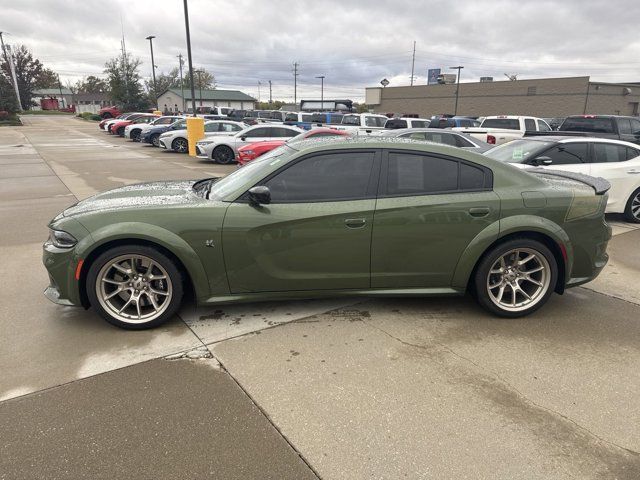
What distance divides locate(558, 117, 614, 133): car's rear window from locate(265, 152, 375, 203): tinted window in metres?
12.6

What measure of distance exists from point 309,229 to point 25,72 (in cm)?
10579

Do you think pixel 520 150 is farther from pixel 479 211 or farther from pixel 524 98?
pixel 524 98

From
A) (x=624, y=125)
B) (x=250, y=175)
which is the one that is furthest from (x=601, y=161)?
(x=624, y=125)

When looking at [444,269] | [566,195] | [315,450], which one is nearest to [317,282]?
[444,269]

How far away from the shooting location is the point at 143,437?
2436 mm

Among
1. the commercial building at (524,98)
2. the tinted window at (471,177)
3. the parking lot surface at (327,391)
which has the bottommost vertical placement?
the parking lot surface at (327,391)

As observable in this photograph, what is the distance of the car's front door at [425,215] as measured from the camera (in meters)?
3.62

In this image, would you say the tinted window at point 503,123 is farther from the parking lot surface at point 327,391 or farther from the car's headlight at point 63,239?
the car's headlight at point 63,239

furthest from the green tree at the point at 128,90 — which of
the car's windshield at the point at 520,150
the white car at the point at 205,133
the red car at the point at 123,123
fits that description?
the car's windshield at the point at 520,150

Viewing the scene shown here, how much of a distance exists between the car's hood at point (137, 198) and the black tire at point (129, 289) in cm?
37

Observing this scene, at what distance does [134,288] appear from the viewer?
3557 millimetres

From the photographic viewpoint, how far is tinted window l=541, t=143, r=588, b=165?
750cm

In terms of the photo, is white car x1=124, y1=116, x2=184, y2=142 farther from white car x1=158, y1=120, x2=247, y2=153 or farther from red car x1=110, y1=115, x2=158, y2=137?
white car x1=158, y1=120, x2=247, y2=153

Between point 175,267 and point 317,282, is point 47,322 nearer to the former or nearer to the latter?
point 175,267
